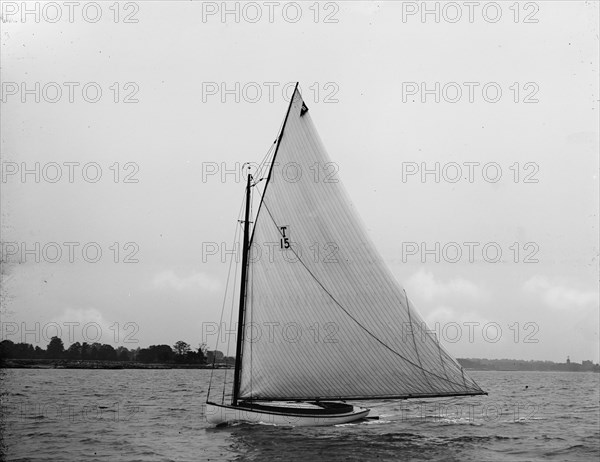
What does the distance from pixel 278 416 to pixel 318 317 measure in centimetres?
365

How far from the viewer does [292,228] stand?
25688 millimetres

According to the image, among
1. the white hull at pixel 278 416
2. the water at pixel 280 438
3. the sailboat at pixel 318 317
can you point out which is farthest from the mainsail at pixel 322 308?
the water at pixel 280 438

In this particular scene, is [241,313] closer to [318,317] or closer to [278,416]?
[318,317]

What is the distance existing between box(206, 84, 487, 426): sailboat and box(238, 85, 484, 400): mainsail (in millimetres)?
35

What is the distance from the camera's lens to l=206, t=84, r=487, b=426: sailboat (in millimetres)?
24922

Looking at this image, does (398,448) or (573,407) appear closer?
(398,448)

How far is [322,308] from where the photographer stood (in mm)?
25531

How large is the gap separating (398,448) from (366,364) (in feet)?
9.61

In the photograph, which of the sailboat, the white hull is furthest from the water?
the sailboat

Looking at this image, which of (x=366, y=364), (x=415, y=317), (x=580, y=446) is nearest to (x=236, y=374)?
(x=366, y=364)

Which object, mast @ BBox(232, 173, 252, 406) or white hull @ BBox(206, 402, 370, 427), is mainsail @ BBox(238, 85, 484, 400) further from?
white hull @ BBox(206, 402, 370, 427)

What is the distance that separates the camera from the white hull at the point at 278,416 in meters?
25.2

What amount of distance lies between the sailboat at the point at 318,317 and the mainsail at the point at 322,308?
3 centimetres

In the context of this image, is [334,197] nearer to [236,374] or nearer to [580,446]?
[236,374]
